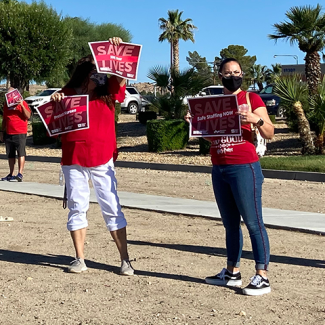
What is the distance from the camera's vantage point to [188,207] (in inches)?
397

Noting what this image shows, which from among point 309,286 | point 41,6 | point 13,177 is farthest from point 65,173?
point 41,6

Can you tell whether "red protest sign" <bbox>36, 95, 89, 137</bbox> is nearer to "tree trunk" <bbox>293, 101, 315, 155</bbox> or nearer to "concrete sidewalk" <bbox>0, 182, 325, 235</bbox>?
"concrete sidewalk" <bbox>0, 182, 325, 235</bbox>

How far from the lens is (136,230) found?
833 cm

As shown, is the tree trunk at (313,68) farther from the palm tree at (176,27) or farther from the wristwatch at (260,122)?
the palm tree at (176,27)

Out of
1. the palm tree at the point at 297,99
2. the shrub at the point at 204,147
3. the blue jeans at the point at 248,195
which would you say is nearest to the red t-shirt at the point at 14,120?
the shrub at the point at 204,147

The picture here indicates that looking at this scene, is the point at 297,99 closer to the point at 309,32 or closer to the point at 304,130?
the point at 304,130

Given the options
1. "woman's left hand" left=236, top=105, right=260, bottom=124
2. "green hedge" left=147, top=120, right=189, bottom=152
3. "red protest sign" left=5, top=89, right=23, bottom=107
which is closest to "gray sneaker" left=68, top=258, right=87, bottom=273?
"woman's left hand" left=236, top=105, right=260, bottom=124

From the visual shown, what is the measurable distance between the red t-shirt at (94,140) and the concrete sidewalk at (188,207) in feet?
11.1

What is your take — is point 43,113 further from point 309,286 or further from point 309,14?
point 309,14

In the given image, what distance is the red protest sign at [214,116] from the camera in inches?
197

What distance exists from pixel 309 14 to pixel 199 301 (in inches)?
718

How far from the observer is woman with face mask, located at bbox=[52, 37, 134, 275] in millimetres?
5727

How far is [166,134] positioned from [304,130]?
182 inches

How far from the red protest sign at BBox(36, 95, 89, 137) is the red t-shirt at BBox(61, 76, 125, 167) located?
68 mm
